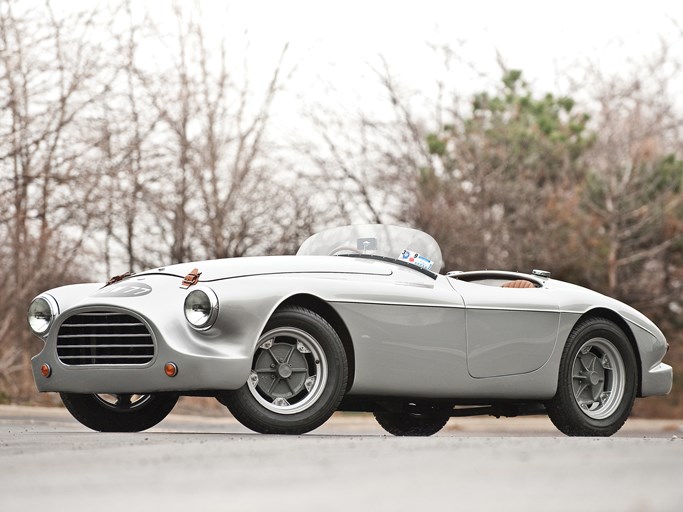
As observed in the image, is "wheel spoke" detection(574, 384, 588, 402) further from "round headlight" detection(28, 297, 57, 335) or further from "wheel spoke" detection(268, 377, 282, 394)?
"round headlight" detection(28, 297, 57, 335)

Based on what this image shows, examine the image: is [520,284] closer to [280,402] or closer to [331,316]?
[331,316]

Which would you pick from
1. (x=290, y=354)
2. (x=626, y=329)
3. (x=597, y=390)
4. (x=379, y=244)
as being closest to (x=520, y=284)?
(x=626, y=329)

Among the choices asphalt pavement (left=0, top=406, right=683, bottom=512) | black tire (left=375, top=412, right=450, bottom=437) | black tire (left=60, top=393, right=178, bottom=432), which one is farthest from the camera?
black tire (left=375, top=412, right=450, bottom=437)

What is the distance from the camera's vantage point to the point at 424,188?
2384 cm

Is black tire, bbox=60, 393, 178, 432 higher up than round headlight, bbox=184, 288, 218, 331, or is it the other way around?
round headlight, bbox=184, 288, 218, 331

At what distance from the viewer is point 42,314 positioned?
7.95 m

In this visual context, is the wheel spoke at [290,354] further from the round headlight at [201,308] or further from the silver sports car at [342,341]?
the round headlight at [201,308]

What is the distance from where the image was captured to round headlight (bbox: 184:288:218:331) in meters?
6.96

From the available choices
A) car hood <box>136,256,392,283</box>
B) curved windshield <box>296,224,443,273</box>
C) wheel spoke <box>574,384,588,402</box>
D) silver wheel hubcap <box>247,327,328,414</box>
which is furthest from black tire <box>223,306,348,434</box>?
wheel spoke <box>574,384,588,402</box>

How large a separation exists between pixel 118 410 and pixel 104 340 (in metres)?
1.17

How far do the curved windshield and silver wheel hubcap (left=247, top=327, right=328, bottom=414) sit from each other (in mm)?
1349

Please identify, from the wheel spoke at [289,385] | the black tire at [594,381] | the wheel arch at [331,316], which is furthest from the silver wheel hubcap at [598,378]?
the wheel spoke at [289,385]

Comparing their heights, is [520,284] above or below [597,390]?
above

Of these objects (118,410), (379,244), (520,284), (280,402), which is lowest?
(118,410)
